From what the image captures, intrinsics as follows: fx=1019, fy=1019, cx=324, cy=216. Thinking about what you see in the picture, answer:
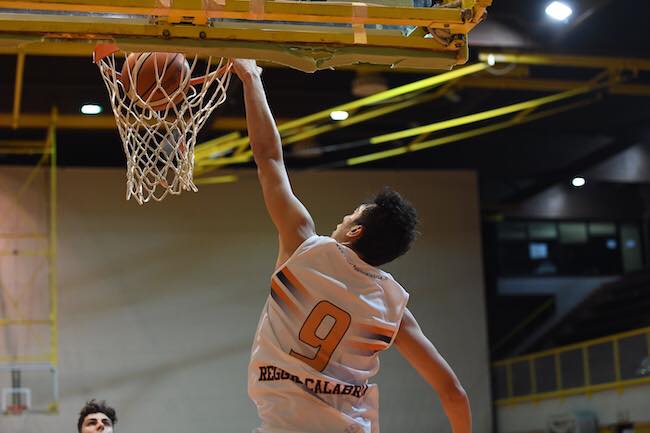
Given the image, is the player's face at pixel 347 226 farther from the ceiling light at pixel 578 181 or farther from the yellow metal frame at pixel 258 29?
the ceiling light at pixel 578 181

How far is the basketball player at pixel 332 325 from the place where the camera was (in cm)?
283

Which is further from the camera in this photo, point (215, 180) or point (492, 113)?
point (215, 180)

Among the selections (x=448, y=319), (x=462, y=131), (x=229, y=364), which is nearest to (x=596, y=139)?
(x=462, y=131)

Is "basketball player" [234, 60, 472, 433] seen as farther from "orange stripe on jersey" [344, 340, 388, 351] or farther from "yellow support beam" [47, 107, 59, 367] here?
"yellow support beam" [47, 107, 59, 367]

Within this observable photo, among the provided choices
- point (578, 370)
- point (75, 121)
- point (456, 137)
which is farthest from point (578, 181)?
point (75, 121)

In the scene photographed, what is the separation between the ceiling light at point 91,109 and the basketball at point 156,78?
10050 mm

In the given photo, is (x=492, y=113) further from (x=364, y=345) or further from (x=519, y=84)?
(x=364, y=345)

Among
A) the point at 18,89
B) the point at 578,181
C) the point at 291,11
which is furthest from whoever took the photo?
the point at 578,181

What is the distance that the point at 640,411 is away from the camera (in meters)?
15.1

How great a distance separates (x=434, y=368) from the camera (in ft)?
10.4

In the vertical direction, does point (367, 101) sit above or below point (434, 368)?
above

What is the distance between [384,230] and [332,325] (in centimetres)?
34

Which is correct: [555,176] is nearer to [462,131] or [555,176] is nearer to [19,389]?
[462,131]

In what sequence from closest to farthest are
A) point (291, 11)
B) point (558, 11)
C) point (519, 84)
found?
point (291, 11)
point (558, 11)
point (519, 84)
